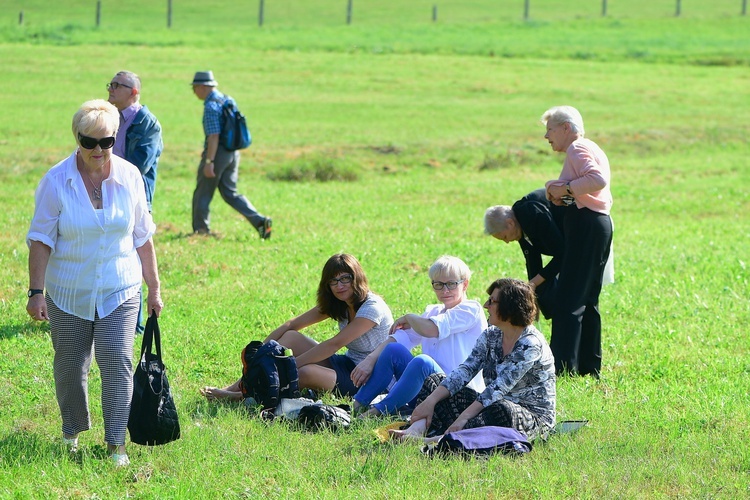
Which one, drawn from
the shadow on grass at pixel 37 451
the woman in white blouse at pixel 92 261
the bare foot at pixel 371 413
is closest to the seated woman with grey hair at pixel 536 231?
the bare foot at pixel 371 413

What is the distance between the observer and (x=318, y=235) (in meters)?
13.6

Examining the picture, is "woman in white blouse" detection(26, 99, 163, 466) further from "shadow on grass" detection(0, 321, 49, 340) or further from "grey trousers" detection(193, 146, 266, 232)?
"grey trousers" detection(193, 146, 266, 232)

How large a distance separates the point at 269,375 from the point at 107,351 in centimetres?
145

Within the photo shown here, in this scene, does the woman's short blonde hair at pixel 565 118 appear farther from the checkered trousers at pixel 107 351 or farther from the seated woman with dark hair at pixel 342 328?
the checkered trousers at pixel 107 351

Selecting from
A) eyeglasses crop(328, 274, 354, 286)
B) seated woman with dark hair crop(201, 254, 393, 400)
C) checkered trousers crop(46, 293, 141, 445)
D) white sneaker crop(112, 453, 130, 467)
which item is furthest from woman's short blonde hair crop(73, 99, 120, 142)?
eyeglasses crop(328, 274, 354, 286)

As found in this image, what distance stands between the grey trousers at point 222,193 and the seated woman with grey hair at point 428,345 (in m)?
6.39

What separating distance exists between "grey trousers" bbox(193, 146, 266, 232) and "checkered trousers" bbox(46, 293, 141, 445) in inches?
293

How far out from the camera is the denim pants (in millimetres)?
6805

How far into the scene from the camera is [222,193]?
13.4 metres

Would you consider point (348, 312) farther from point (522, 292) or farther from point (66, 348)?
point (66, 348)

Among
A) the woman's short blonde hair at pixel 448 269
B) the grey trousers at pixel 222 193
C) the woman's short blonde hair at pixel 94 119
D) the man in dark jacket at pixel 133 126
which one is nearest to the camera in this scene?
the woman's short blonde hair at pixel 94 119

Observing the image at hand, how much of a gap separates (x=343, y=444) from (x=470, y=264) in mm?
5952

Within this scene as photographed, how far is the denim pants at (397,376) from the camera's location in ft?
22.3

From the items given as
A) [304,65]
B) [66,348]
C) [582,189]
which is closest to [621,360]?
[582,189]
